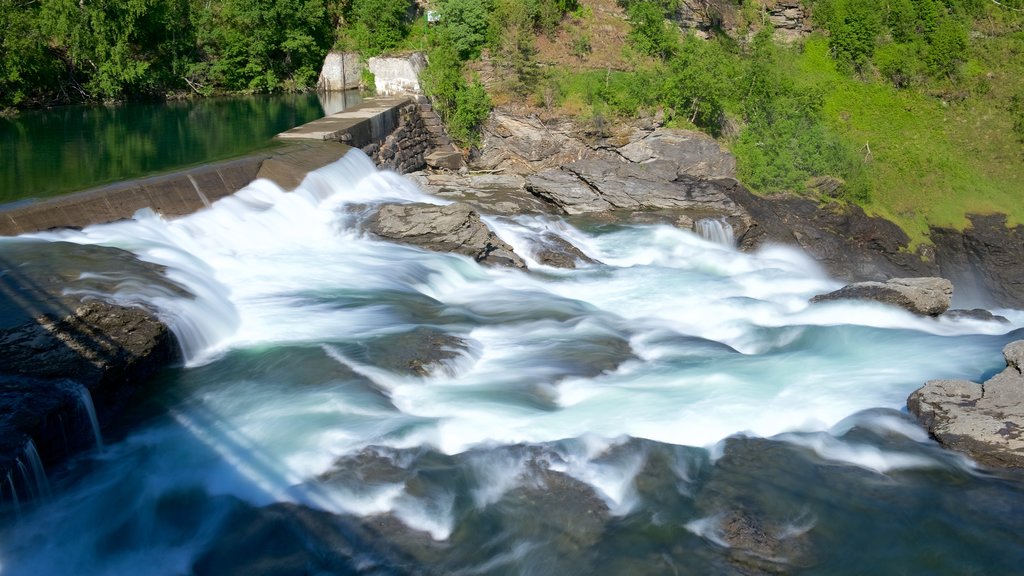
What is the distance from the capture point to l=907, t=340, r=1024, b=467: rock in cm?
774

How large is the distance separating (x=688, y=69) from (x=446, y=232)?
32.2 feet

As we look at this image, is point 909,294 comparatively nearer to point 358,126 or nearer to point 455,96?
point 358,126

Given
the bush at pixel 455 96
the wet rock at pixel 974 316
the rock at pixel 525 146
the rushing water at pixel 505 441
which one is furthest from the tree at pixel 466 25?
the wet rock at pixel 974 316

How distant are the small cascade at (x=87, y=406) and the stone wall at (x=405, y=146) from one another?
11.3 meters

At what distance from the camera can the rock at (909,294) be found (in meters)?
12.1

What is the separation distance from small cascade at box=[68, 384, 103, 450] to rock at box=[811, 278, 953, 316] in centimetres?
967

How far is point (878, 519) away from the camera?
6859 millimetres

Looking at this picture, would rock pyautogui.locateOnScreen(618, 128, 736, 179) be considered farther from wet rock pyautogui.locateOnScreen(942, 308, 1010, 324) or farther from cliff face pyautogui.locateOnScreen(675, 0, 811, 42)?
cliff face pyautogui.locateOnScreen(675, 0, 811, 42)

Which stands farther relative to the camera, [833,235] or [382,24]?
[382,24]

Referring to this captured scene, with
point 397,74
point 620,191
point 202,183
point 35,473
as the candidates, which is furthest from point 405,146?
point 35,473

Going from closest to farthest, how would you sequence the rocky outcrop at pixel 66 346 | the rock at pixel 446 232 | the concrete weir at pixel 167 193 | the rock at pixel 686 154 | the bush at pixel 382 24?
the rocky outcrop at pixel 66 346 → the concrete weir at pixel 167 193 → the rock at pixel 446 232 → the rock at pixel 686 154 → the bush at pixel 382 24

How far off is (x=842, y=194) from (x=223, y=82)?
69.3ft

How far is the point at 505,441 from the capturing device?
7.71 metres

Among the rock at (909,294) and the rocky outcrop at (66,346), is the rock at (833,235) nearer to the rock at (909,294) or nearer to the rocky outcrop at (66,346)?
the rock at (909,294)
